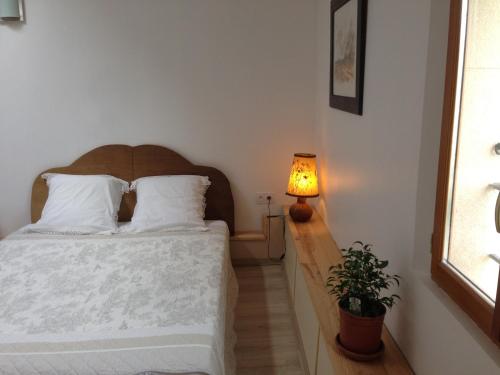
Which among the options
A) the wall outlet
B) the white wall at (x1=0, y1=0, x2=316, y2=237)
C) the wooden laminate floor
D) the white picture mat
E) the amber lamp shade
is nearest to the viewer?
the white picture mat

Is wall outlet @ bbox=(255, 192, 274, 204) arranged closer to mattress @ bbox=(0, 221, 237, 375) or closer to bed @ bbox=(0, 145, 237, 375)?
bed @ bbox=(0, 145, 237, 375)

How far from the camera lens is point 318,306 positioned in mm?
1931

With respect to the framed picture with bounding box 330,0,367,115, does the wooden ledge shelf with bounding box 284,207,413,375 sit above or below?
below

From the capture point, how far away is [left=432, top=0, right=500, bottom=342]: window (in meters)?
1.15

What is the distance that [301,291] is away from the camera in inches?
93.7

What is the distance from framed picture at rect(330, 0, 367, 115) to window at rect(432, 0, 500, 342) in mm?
743

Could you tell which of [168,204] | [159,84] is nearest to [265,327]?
[168,204]

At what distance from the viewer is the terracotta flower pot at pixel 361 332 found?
58.0 inches

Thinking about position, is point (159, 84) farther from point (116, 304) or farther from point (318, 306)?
point (318, 306)

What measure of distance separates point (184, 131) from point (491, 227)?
2513 millimetres

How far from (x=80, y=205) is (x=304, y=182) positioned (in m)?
1.55

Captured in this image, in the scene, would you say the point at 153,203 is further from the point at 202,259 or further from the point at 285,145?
the point at 285,145

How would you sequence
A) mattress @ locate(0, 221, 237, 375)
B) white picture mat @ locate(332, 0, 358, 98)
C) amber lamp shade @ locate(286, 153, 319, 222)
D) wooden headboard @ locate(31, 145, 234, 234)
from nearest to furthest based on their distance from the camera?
mattress @ locate(0, 221, 237, 375) → white picture mat @ locate(332, 0, 358, 98) → amber lamp shade @ locate(286, 153, 319, 222) → wooden headboard @ locate(31, 145, 234, 234)

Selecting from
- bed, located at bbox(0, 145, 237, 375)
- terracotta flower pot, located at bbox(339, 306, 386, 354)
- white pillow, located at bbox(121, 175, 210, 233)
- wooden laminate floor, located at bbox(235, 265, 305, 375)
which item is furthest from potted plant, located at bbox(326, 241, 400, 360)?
white pillow, located at bbox(121, 175, 210, 233)
